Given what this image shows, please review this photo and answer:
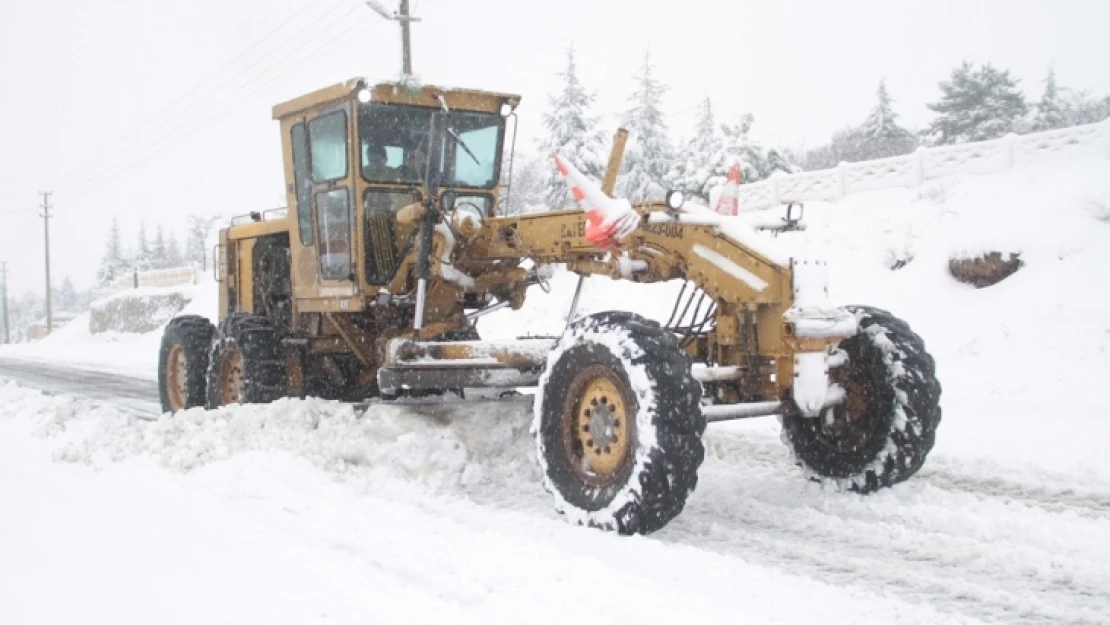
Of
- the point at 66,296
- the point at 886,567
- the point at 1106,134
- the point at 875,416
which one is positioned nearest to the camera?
the point at 886,567

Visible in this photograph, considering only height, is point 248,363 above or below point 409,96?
below

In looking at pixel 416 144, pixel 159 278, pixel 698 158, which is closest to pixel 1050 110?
pixel 698 158

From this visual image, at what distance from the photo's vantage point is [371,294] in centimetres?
842

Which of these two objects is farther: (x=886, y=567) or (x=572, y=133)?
(x=572, y=133)

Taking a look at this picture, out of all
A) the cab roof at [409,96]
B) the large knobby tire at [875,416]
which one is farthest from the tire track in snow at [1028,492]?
the cab roof at [409,96]

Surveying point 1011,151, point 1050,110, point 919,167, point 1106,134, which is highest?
point 1050,110

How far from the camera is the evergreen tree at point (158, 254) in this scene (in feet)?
245

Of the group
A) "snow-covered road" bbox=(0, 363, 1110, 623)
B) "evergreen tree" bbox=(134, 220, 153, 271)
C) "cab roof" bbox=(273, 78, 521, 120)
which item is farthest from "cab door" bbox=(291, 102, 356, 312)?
"evergreen tree" bbox=(134, 220, 153, 271)

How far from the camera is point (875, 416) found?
5.95 m

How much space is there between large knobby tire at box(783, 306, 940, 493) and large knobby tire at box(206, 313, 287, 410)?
16.0 ft

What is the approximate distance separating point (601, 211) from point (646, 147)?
28079 millimetres

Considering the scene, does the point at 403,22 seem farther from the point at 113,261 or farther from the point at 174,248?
the point at 174,248

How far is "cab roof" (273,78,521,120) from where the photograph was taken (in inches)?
324

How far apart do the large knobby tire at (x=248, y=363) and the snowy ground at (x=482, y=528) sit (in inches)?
31.1
